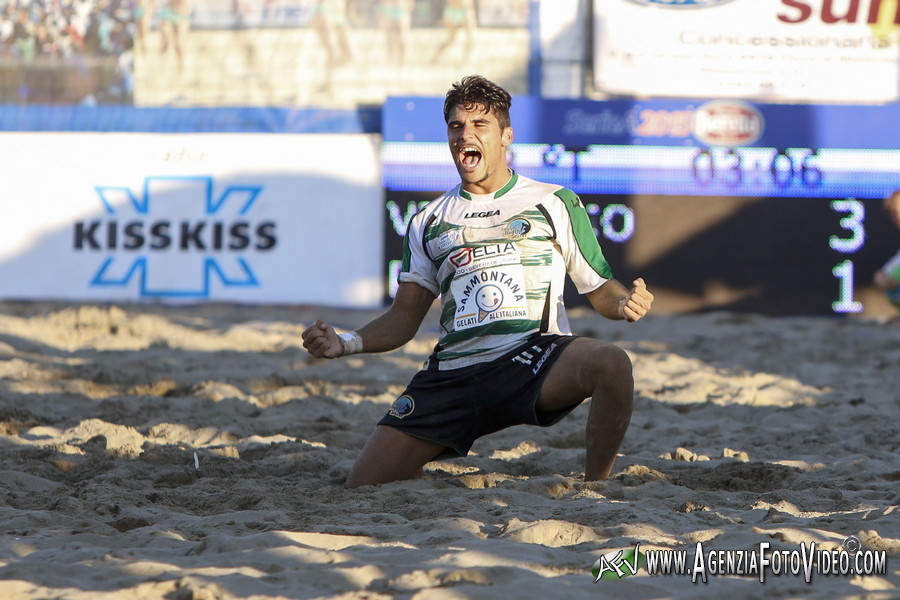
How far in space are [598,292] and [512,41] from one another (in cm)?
837

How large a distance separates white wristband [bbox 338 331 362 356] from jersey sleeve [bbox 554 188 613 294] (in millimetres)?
753

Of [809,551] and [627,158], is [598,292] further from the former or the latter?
[627,158]

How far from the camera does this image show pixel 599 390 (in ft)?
13.3

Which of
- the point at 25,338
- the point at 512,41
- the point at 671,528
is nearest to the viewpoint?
the point at 671,528

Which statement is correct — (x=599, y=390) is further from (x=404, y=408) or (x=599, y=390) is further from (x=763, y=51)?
(x=763, y=51)

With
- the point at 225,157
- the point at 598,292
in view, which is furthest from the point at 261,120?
the point at 598,292

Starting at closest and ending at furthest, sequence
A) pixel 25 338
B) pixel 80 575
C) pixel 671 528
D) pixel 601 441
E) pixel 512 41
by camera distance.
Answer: pixel 80 575, pixel 671 528, pixel 601 441, pixel 25 338, pixel 512 41

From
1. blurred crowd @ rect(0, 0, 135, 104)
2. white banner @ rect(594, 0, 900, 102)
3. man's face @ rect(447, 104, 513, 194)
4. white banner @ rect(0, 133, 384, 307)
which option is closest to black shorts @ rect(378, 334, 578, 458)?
man's face @ rect(447, 104, 513, 194)

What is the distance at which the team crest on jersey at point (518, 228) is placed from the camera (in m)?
4.25

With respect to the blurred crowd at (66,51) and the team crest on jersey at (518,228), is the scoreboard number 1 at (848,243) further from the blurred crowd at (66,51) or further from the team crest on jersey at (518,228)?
the team crest on jersey at (518,228)

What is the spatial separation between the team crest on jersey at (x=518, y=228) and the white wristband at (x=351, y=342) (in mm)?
620

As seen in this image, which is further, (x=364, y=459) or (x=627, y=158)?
(x=627, y=158)

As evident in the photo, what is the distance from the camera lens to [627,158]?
1099 cm

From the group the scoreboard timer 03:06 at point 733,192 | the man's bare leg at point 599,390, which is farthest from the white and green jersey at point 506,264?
the scoreboard timer 03:06 at point 733,192
